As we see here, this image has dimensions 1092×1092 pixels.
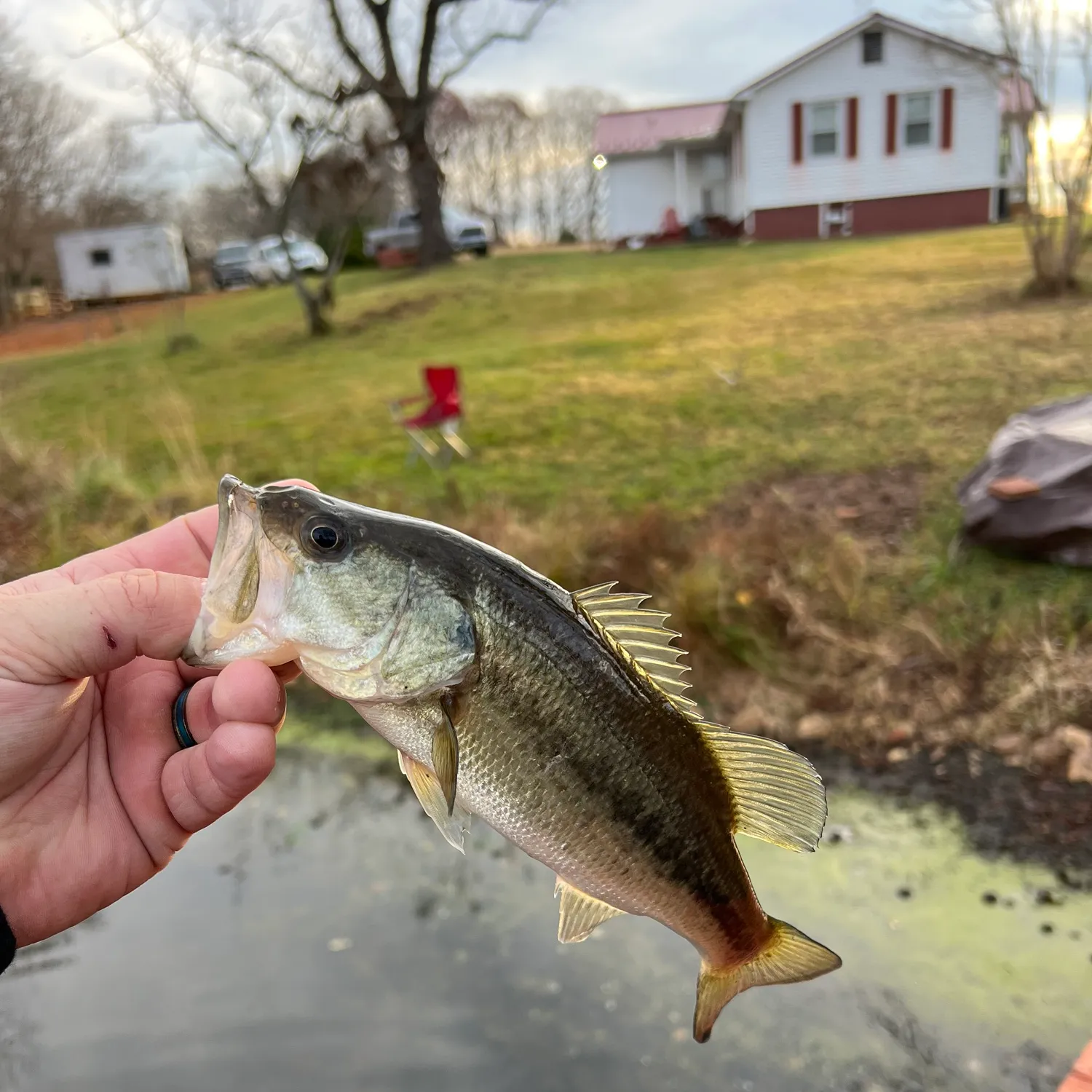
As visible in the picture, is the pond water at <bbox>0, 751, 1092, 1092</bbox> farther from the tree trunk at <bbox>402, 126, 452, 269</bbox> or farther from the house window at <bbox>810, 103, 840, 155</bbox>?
the house window at <bbox>810, 103, 840, 155</bbox>

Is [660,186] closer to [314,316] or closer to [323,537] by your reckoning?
[314,316]

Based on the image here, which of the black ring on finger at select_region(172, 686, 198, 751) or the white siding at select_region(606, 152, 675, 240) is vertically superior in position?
the white siding at select_region(606, 152, 675, 240)

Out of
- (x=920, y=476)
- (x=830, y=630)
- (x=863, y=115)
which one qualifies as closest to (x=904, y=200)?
(x=863, y=115)

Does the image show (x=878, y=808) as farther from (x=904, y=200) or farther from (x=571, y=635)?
(x=904, y=200)

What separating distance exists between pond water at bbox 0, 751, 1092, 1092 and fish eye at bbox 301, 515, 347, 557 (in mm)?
2574

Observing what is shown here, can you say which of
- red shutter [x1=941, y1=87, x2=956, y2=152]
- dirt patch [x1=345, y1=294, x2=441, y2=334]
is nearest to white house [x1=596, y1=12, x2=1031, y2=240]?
red shutter [x1=941, y1=87, x2=956, y2=152]

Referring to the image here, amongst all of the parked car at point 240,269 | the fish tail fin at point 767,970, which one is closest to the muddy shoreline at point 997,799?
the fish tail fin at point 767,970

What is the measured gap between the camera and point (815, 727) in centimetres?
482

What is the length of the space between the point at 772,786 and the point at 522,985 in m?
2.45

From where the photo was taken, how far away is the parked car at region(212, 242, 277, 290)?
34938mm

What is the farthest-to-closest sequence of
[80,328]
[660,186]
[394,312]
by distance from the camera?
[660,186]
[80,328]
[394,312]

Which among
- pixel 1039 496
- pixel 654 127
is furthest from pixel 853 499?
pixel 654 127

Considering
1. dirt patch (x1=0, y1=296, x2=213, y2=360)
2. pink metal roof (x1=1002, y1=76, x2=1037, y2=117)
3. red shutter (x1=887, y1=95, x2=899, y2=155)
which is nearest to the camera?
pink metal roof (x1=1002, y1=76, x2=1037, y2=117)

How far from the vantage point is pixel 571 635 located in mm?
1666
